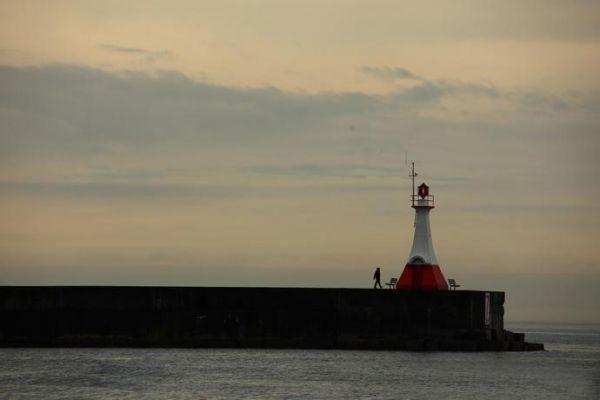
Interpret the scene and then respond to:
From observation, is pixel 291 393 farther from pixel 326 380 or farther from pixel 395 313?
pixel 395 313

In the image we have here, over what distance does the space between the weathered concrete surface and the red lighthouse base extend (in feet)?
4.85

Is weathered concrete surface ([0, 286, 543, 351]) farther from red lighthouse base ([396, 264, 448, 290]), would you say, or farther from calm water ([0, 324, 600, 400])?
red lighthouse base ([396, 264, 448, 290])

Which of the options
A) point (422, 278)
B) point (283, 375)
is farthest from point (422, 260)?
point (283, 375)

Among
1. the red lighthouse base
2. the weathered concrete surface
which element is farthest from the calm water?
Answer: the red lighthouse base

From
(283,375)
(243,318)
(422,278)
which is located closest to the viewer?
(283,375)

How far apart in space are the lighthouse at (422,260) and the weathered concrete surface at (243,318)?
160 cm

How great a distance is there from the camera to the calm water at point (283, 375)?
31.3m

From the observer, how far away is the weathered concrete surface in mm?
38250

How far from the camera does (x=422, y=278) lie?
130ft

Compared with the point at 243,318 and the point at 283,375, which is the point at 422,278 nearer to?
the point at 243,318

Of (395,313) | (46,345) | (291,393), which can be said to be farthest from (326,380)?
(46,345)

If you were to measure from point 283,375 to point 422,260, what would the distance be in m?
7.64

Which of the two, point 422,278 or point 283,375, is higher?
point 422,278

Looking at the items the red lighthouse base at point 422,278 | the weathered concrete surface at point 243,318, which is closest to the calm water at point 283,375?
the weathered concrete surface at point 243,318
